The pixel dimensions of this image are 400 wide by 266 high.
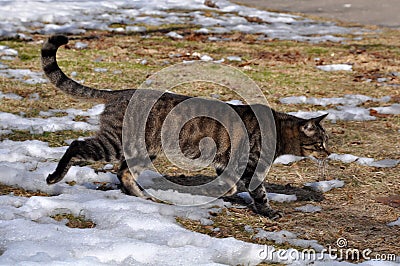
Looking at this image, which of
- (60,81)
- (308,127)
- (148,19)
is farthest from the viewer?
(148,19)

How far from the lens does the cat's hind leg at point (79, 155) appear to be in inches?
210

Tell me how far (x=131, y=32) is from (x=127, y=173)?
28.5ft

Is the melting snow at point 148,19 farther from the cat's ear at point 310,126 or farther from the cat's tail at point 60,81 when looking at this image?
the cat's ear at point 310,126

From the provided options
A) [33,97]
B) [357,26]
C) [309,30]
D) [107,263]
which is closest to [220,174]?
[107,263]

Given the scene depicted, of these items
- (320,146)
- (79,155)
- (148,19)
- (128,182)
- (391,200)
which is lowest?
(391,200)

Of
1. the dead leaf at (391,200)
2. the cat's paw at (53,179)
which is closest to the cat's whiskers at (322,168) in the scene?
the dead leaf at (391,200)

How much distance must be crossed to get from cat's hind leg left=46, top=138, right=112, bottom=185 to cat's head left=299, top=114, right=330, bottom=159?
194cm

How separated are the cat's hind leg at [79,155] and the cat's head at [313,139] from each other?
194 cm

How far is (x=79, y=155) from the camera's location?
536 cm

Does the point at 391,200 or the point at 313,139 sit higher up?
the point at 313,139

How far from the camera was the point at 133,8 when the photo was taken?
17.3 meters

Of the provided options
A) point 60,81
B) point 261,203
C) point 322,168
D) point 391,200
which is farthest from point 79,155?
point 391,200

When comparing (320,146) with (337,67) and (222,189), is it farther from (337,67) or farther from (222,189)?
(337,67)

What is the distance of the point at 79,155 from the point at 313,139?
7.59 feet
